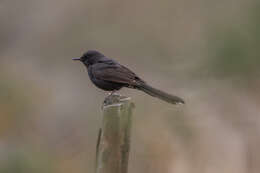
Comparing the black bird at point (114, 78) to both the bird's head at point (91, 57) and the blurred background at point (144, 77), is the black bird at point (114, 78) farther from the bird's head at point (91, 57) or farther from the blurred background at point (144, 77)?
the blurred background at point (144, 77)

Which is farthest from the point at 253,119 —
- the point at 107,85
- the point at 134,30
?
the point at 134,30

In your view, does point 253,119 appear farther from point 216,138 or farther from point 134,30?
point 134,30

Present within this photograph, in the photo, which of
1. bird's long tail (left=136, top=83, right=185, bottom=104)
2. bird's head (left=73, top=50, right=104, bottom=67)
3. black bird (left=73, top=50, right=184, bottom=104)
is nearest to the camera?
bird's long tail (left=136, top=83, right=185, bottom=104)

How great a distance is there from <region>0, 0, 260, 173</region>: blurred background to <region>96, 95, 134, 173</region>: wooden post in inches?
161

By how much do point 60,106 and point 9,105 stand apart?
260 centimetres

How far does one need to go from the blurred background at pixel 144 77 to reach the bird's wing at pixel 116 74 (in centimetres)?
185

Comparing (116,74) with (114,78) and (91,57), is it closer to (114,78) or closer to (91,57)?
(114,78)

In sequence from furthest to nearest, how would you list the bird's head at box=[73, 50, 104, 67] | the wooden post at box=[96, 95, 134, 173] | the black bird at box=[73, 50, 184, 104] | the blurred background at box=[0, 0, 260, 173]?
the blurred background at box=[0, 0, 260, 173] → the bird's head at box=[73, 50, 104, 67] → the black bird at box=[73, 50, 184, 104] → the wooden post at box=[96, 95, 134, 173]

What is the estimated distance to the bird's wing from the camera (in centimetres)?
763

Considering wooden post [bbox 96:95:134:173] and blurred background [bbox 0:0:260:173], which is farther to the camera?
blurred background [bbox 0:0:260:173]

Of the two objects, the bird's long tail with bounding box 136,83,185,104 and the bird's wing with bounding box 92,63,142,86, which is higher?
the bird's wing with bounding box 92,63,142,86

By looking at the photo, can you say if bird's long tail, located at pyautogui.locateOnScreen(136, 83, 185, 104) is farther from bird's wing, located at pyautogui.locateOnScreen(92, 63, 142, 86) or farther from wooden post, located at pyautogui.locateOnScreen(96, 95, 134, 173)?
wooden post, located at pyautogui.locateOnScreen(96, 95, 134, 173)

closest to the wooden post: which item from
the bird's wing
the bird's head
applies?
the bird's wing

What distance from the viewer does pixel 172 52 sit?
16594mm
